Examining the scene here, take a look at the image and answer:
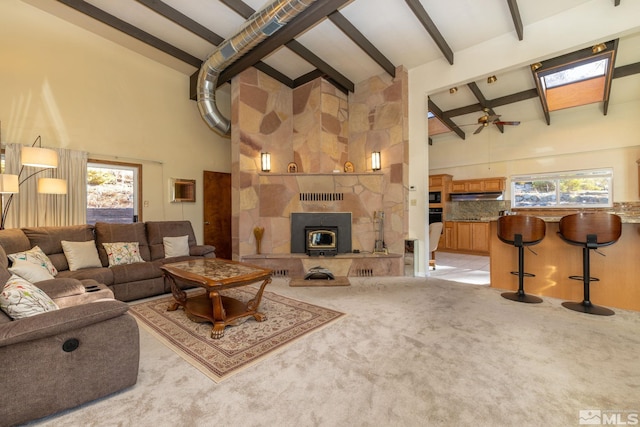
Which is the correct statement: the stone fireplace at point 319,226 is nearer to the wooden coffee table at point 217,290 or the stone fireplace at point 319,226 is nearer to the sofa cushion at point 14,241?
the wooden coffee table at point 217,290

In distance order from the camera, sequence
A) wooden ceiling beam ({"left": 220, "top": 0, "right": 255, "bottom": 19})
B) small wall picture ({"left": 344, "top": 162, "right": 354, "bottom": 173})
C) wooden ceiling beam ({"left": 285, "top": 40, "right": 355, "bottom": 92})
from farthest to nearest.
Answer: small wall picture ({"left": 344, "top": 162, "right": 354, "bottom": 173})
wooden ceiling beam ({"left": 285, "top": 40, "right": 355, "bottom": 92})
wooden ceiling beam ({"left": 220, "top": 0, "right": 255, "bottom": 19})

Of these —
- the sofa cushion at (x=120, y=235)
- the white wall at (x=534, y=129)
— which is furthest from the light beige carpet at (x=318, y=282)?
the sofa cushion at (x=120, y=235)

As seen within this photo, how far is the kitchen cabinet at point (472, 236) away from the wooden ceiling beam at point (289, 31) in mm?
6281

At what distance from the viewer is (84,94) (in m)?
4.20

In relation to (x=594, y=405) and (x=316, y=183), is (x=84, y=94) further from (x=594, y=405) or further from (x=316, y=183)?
(x=594, y=405)

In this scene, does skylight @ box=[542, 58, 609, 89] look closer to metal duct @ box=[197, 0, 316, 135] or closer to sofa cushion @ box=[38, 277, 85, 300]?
metal duct @ box=[197, 0, 316, 135]

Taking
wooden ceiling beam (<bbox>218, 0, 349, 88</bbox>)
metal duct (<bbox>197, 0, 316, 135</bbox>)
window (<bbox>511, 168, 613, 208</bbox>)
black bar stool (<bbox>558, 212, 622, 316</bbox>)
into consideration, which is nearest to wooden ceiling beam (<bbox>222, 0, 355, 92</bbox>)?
metal duct (<bbox>197, 0, 316, 135</bbox>)

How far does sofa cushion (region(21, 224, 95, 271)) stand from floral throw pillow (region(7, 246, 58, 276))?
0.14m

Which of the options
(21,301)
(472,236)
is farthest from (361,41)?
(472,236)

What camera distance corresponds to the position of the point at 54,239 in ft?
10.9

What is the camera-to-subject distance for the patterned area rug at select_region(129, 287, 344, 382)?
2.06 meters

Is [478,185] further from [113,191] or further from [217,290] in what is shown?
[113,191]

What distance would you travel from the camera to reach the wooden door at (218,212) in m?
5.71

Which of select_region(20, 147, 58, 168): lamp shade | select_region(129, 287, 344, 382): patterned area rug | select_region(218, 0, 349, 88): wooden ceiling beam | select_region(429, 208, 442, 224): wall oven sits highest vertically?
select_region(218, 0, 349, 88): wooden ceiling beam
